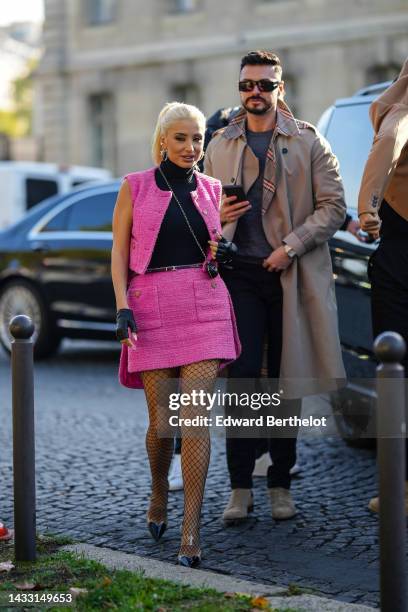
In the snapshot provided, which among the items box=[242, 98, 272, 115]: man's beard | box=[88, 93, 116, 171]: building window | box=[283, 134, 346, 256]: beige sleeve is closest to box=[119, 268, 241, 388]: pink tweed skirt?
box=[283, 134, 346, 256]: beige sleeve

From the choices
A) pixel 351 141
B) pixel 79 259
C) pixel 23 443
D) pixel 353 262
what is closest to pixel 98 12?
pixel 79 259

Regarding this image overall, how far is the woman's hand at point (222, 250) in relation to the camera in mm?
5305

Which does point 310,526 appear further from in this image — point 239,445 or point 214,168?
point 214,168

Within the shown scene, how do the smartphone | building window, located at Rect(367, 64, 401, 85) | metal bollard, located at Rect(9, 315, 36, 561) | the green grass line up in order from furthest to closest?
building window, located at Rect(367, 64, 401, 85), the smartphone, metal bollard, located at Rect(9, 315, 36, 561), the green grass

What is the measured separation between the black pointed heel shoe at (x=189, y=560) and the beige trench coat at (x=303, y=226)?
105 centimetres

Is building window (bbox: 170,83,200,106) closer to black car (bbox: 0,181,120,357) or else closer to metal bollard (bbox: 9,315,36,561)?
black car (bbox: 0,181,120,357)

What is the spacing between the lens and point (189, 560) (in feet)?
16.6

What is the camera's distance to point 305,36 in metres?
29.6

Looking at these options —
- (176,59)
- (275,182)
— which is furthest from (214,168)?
A: (176,59)

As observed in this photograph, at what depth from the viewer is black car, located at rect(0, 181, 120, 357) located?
11.9 metres

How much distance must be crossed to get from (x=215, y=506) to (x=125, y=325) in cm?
137

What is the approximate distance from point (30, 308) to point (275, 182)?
692cm

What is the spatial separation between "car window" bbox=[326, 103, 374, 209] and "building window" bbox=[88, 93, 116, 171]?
26584 millimetres

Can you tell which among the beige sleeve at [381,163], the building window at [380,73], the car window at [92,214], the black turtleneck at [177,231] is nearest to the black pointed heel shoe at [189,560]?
the black turtleneck at [177,231]
